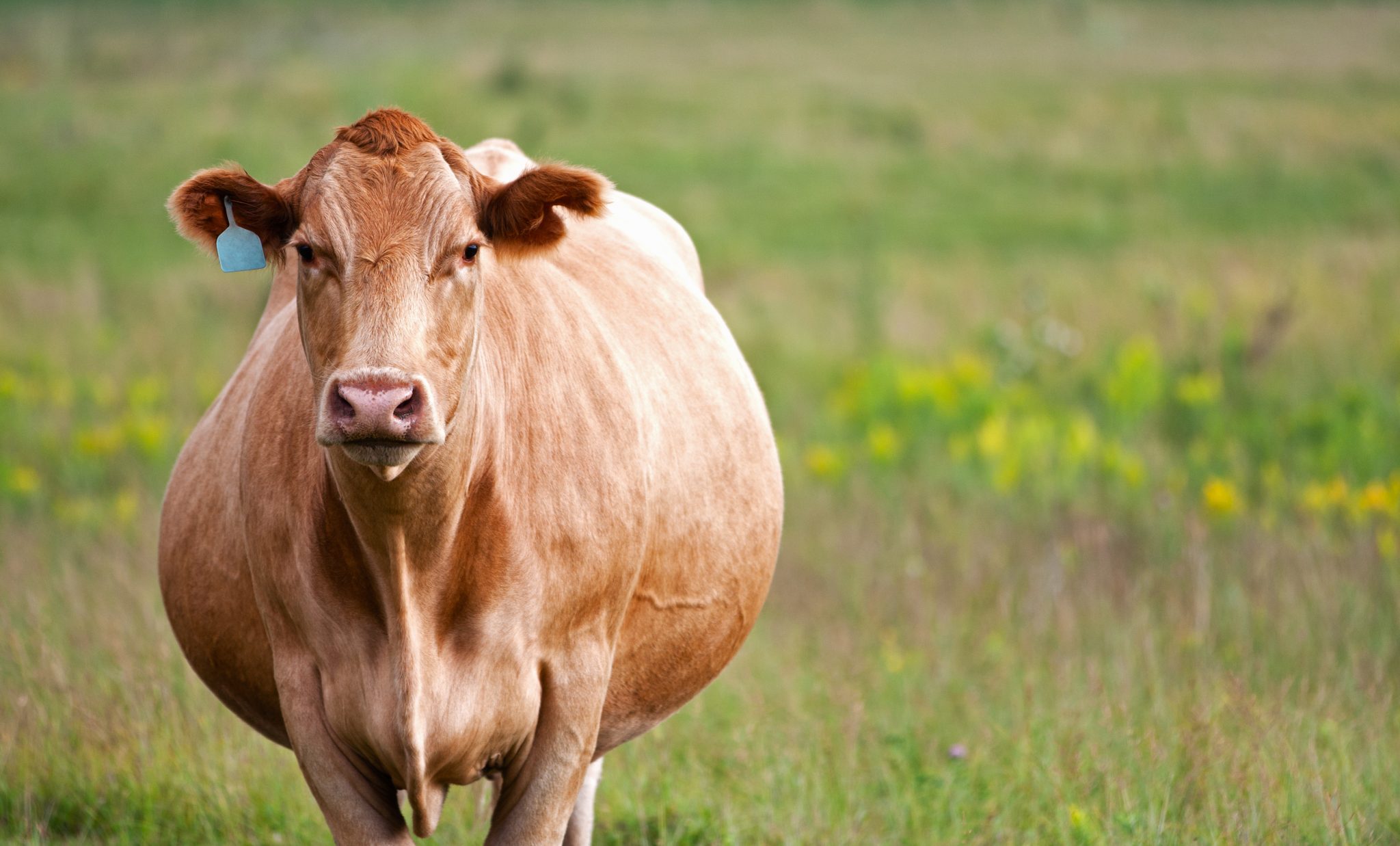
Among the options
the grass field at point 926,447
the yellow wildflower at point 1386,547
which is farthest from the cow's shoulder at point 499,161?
the yellow wildflower at point 1386,547

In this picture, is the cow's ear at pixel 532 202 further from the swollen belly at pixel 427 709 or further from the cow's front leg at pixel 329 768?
the cow's front leg at pixel 329 768

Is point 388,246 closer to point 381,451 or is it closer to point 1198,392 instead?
point 381,451

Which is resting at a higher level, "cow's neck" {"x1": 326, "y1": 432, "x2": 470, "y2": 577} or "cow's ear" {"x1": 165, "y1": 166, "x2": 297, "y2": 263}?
"cow's ear" {"x1": 165, "y1": 166, "x2": 297, "y2": 263}

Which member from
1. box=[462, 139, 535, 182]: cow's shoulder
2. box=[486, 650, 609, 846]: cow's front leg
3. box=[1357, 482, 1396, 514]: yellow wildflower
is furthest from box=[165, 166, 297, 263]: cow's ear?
box=[1357, 482, 1396, 514]: yellow wildflower

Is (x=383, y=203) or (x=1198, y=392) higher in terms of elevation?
(x=383, y=203)

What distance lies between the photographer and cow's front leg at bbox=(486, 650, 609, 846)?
11.3ft

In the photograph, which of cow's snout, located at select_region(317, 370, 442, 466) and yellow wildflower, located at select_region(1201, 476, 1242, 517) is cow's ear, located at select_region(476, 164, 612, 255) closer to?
cow's snout, located at select_region(317, 370, 442, 466)

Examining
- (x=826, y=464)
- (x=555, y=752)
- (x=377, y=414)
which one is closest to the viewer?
(x=377, y=414)

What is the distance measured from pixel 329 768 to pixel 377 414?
1017mm

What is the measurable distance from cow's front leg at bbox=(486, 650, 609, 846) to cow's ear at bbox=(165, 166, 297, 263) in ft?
3.82

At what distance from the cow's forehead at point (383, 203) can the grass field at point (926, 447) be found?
2337mm

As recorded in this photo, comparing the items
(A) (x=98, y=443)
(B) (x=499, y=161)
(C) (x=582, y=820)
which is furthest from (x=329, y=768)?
(A) (x=98, y=443)

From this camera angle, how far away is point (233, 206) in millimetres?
3268

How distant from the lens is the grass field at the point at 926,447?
16.1 feet
